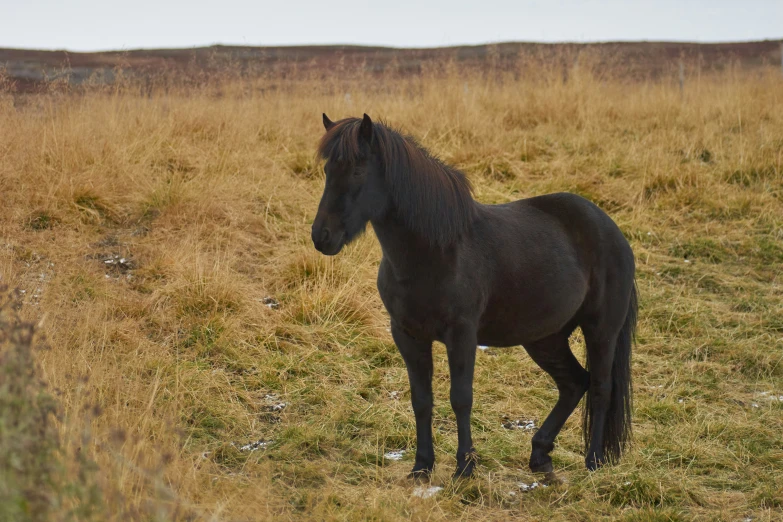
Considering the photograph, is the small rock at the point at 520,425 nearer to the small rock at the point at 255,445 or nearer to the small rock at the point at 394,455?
the small rock at the point at 394,455

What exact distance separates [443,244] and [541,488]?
4.34 feet

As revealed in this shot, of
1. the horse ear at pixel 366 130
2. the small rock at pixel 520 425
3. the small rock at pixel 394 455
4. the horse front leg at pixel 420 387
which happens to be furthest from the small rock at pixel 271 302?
the horse ear at pixel 366 130

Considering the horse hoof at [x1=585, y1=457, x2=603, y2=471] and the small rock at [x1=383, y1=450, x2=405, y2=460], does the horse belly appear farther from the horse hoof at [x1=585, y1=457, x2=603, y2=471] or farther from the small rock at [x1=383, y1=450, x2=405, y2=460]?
the small rock at [x1=383, y1=450, x2=405, y2=460]

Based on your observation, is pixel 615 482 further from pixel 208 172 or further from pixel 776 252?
pixel 208 172

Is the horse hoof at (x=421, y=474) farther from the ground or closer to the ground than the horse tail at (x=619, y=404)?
closer to the ground

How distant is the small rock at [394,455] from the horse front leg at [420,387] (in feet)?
1.06

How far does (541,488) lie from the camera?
3.73 metres

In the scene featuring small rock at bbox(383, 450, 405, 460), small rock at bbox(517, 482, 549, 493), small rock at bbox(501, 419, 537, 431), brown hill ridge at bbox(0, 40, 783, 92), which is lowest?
small rock at bbox(501, 419, 537, 431)

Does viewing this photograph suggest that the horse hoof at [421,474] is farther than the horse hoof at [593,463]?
No

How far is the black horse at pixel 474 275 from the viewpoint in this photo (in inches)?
130

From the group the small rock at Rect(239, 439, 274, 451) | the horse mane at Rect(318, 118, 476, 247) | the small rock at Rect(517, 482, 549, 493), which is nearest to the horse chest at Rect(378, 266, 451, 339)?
the horse mane at Rect(318, 118, 476, 247)

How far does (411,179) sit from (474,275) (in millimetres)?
531

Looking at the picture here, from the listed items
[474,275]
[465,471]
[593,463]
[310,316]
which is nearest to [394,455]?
[465,471]

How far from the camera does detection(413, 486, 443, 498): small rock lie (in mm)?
3502
